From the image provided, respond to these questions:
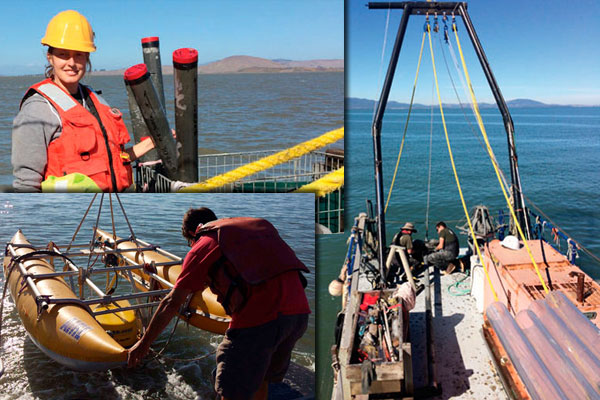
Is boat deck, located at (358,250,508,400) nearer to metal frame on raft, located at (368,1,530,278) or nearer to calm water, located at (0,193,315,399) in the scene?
metal frame on raft, located at (368,1,530,278)

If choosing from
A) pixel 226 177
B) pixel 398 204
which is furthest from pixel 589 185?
pixel 226 177

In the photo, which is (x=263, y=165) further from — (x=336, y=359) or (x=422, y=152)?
(x=422, y=152)

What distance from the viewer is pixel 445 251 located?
10109 millimetres

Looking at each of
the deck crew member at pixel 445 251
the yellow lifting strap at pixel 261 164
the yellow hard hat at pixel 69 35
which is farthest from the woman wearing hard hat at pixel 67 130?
the deck crew member at pixel 445 251

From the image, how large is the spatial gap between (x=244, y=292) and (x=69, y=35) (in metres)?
1.46

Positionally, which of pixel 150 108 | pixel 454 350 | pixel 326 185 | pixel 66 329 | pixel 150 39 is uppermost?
pixel 150 39

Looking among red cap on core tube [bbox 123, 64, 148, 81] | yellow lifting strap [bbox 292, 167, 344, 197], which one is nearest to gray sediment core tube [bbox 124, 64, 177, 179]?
red cap on core tube [bbox 123, 64, 148, 81]

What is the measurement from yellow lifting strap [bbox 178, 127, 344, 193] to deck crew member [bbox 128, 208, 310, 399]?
0.23m

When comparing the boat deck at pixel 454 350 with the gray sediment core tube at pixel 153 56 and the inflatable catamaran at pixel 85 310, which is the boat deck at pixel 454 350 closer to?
the inflatable catamaran at pixel 85 310

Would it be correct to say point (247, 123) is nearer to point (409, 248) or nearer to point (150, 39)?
point (409, 248)

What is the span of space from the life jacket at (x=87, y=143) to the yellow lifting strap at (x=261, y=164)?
1.92 feet

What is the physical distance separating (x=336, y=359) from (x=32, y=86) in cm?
517

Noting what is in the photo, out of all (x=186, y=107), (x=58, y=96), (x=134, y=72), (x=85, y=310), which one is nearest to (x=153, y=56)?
(x=186, y=107)

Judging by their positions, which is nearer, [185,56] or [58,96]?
Result: [58,96]
